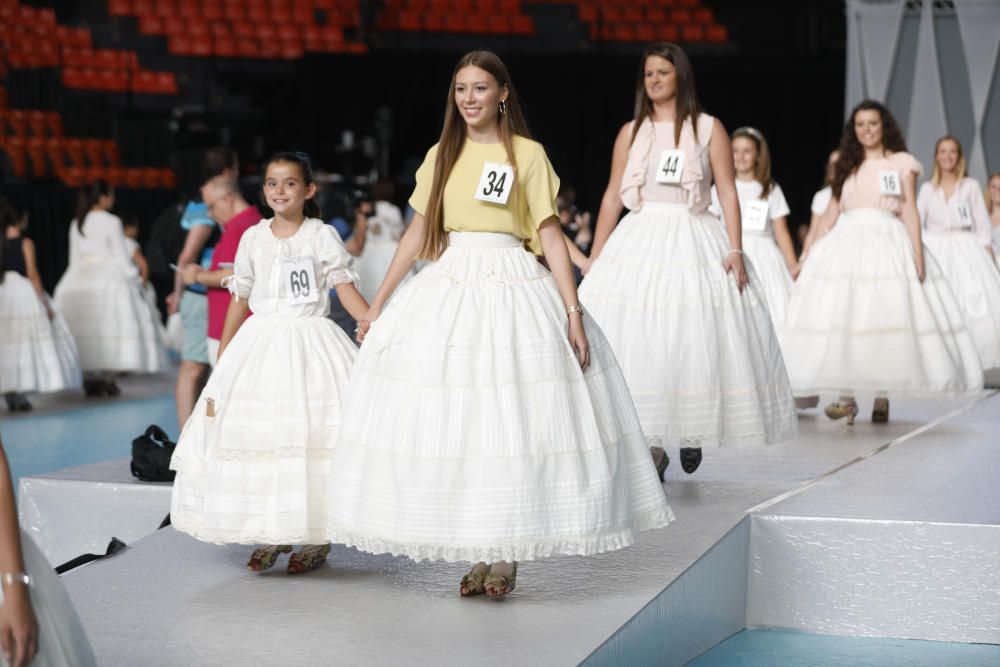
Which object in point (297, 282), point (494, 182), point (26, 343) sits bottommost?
point (26, 343)

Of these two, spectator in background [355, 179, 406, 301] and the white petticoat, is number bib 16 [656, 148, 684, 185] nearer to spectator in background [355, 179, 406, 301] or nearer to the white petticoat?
the white petticoat

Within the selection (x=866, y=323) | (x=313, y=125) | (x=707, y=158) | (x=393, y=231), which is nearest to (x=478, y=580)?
(x=707, y=158)

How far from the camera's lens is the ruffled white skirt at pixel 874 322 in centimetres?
579

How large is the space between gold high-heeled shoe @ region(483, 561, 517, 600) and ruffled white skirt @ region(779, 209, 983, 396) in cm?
305

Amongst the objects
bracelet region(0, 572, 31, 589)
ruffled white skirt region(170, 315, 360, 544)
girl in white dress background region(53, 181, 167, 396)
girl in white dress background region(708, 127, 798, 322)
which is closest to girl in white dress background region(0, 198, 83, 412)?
girl in white dress background region(53, 181, 167, 396)

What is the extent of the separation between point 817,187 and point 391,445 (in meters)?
13.3

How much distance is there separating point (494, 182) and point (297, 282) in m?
0.65

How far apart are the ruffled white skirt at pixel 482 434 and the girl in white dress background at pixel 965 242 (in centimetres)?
530

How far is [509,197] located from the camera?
10.2 ft

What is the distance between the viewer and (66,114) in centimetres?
1520

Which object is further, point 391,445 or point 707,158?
point 707,158

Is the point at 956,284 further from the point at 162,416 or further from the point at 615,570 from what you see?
the point at 615,570

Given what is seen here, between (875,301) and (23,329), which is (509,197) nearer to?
(875,301)

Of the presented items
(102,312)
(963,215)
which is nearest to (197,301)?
(102,312)
